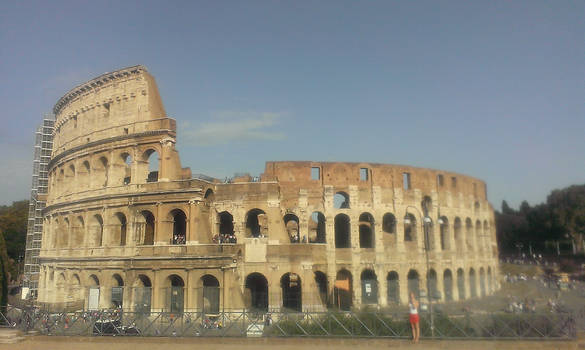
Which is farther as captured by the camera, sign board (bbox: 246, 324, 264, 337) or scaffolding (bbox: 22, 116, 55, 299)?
scaffolding (bbox: 22, 116, 55, 299)

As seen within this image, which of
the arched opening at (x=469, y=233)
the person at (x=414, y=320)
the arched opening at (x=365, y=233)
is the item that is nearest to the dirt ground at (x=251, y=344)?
the person at (x=414, y=320)

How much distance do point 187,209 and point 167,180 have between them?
235cm

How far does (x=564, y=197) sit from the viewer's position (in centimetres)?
5116

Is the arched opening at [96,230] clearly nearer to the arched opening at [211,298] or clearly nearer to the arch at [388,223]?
the arched opening at [211,298]

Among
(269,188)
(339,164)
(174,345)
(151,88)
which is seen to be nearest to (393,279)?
(339,164)

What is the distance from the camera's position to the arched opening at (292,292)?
973 inches

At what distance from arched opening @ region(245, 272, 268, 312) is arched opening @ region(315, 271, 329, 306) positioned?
3.56 meters

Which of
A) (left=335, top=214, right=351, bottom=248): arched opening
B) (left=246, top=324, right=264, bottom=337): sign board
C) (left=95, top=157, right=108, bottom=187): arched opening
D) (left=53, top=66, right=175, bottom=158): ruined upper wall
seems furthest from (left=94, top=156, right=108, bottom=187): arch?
(left=246, top=324, right=264, bottom=337): sign board

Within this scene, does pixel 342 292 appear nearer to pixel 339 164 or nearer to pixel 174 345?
pixel 339 164

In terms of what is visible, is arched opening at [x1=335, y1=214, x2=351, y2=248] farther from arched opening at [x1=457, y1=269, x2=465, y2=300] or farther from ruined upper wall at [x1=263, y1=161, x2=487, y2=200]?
arched opening at [x1=457, y1=269, x2=465, y2=300]

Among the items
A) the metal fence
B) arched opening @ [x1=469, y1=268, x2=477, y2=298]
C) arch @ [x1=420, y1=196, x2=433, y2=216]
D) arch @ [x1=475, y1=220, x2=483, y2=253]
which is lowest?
arched opening @ [x1=469, y1=268, x2=477, y2=298]

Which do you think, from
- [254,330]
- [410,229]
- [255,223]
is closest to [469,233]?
[410,229]

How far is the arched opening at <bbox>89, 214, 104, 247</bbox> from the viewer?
2656cm

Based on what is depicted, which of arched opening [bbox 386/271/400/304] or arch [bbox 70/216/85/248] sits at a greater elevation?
arch [bbox 70/216/85/248]
